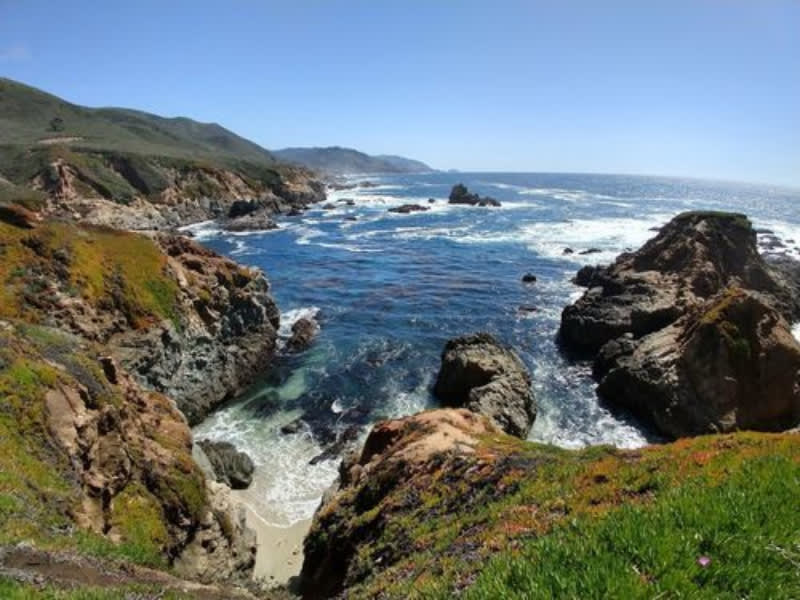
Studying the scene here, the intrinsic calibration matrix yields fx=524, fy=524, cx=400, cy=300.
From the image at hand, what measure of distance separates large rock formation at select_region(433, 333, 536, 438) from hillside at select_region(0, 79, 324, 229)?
38.6 meters

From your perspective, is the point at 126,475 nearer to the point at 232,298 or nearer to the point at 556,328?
the point at 232,298

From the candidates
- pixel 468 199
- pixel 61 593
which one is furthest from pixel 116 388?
pixel 468 199

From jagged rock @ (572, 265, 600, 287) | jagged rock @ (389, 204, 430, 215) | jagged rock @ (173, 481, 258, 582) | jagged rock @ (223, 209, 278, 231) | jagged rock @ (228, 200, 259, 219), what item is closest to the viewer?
jagged rock @ (173, 481, 258, 582)

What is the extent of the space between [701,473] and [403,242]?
266 ft

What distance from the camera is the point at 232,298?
38.8 m

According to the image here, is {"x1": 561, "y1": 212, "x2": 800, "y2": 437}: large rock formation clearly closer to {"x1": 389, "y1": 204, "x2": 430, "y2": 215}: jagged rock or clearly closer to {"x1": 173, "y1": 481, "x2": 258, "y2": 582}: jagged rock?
{"x1": 173, "y1": 481, "x2": 258, "y2": 582}: jagged rock

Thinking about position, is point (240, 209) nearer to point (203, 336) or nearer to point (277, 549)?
point (203, 336)

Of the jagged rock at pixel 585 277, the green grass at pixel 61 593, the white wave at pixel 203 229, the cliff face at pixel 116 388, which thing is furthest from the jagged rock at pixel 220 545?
the white wave at pixel 203 229

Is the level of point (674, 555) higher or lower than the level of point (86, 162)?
lower

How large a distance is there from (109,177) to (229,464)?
321 feet

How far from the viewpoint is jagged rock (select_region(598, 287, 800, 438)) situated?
2889cm

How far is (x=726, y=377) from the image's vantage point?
2930cm

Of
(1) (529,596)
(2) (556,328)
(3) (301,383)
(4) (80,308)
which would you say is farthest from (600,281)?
(1) (529,596)

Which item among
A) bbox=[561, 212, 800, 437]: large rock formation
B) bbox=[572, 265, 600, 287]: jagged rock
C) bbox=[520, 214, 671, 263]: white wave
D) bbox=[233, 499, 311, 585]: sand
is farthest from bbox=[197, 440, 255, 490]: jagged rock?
bbox=[520, 214, 671, 263]: white wave
